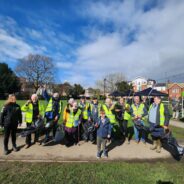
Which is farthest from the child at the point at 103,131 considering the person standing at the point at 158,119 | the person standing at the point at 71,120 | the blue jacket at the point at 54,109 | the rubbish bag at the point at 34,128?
the rubbish bag at the point at 34,128

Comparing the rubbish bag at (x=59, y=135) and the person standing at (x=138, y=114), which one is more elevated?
the person standing at (x=138, y=114)

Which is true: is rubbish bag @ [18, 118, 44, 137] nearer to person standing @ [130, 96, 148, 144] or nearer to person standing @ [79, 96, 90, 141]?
person standing @ [79, 96, 90, 141]

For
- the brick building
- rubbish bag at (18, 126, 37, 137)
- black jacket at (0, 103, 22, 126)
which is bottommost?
rubbish bag at (18, 126, 37, 137)

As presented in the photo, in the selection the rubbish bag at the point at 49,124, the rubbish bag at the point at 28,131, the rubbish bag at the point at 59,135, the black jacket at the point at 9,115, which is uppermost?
the black jacket at the point at 9,115

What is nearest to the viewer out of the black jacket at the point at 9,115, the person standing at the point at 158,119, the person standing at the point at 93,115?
the black jacket at the point at 9,115

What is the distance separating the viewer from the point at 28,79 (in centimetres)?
5025

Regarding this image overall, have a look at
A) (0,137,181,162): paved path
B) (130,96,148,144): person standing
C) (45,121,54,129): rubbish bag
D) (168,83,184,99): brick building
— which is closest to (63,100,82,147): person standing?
(0,137,181,162): paved path

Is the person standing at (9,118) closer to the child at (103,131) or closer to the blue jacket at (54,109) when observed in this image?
the blue jacket at (54,109)

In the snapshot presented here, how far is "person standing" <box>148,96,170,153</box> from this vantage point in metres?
5.50

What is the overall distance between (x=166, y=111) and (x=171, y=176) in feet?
6.90

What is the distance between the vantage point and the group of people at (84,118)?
17.0 ft

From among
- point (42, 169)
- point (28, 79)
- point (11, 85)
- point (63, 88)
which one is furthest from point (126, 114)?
point (63, 88)

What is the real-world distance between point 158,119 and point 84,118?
8.83ft

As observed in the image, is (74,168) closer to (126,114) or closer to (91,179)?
(91,179)
